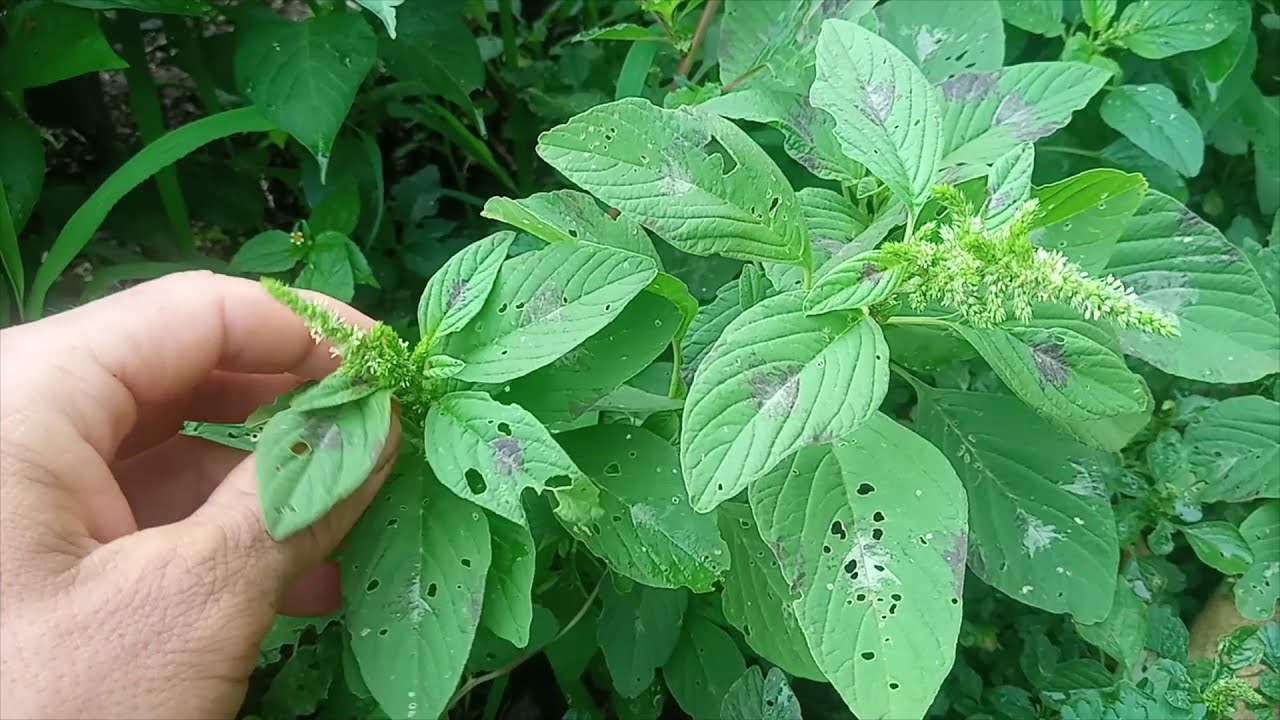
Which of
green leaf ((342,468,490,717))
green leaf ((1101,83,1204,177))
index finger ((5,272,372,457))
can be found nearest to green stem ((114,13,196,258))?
index finger ((5,272,372,457))

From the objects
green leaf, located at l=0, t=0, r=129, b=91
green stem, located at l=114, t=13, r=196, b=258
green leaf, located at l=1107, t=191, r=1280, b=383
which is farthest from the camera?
green stem, located at l=114, t=13, r=196, b=258

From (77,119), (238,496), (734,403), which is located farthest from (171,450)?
(77,119)

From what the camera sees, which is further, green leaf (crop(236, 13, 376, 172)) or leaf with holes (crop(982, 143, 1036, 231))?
green leaf (crop(236, 13, 376, 172))

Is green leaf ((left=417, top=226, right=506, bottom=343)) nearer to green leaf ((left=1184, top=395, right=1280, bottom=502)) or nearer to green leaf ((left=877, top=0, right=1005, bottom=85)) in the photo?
green leaf ((left=877, top=0, right=1005, bottom=85))

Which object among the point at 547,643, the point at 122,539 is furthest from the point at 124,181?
the point at 547,643

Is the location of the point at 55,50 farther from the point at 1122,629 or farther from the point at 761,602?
the point at 1122,629

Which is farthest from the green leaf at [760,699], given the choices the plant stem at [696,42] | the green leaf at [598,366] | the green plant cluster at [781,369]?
the plant stem at [696,42]
